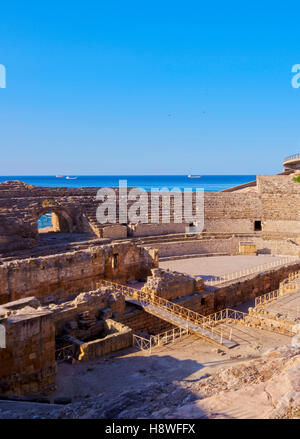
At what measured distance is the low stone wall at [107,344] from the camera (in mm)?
10594

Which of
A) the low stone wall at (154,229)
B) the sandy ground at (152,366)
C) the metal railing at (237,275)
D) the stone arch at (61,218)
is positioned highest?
the stone arch at (61,218)

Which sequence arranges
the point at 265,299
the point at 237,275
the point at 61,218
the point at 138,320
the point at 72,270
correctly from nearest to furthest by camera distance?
1. the point at 138,320
2. the point at 72,270
3. the point at 265,299
4. the point at 237,275
5. the point at 61,218

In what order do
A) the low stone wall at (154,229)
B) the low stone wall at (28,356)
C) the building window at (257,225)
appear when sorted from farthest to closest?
the building window at (257,225), the low stone wall at (154,229), the low stone wall at (28,356)

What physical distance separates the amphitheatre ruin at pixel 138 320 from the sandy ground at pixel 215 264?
7 centimetres

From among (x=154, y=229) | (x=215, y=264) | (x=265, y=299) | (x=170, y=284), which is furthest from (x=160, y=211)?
(x=170, y=284)

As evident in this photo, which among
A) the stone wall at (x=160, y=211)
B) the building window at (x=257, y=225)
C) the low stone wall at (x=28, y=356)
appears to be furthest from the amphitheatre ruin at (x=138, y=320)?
the building window at (x=257, y=225)

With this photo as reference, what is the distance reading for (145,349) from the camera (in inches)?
452

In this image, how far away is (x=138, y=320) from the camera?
1420 cm

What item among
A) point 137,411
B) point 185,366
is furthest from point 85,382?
point 137,411

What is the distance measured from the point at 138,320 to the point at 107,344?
3.26 metres

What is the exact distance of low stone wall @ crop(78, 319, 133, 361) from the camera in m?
10.6

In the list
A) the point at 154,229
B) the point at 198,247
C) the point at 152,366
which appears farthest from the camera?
the point at 154,229

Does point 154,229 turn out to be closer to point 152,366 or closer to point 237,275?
point 237,275

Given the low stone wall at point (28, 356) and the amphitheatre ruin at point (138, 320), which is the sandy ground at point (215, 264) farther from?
the low stone wall at point (28, 356)
